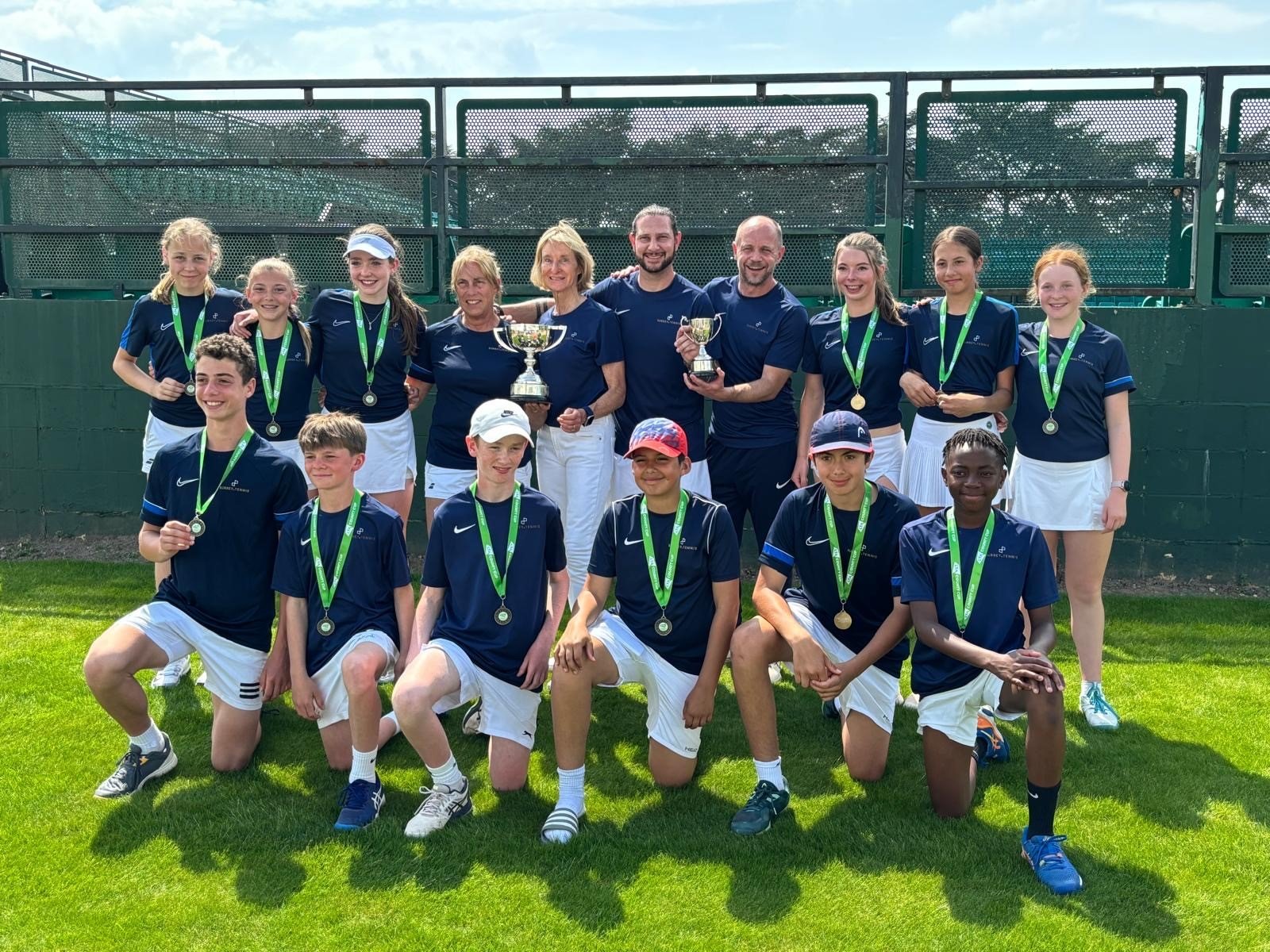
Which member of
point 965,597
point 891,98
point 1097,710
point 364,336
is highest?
point 891,98

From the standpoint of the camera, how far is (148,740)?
169 inches

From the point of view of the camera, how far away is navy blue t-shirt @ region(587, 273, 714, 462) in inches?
210

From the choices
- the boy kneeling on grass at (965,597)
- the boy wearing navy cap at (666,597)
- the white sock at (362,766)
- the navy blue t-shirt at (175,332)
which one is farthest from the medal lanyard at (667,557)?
the navy blue t-shirt at (175,332)

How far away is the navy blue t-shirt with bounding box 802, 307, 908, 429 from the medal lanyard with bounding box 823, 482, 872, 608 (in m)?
0.97

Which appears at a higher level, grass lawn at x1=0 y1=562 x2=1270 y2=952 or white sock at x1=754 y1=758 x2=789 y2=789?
white sock at x1=754 y1=758 x2=789 y2=789

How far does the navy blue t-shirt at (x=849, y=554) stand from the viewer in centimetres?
427

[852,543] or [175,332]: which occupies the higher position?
[175,332]

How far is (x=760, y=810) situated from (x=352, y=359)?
2.88 meters

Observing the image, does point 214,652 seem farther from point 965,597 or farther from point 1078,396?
point 1078,396

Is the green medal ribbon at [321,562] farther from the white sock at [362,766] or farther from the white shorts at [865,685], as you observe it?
the white shorts at [865,685]

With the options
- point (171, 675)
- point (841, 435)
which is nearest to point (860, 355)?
point (841, 435)

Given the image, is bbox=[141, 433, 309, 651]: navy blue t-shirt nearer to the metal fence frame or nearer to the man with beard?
the man with beard

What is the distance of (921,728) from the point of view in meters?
4.00

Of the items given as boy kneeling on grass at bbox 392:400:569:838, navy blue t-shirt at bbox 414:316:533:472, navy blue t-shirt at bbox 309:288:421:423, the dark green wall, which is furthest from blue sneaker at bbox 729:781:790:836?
the dark green wall
